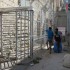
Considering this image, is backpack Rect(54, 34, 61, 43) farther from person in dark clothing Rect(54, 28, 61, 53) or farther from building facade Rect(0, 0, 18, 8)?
building facade Rect(0, 0, 18, 8)

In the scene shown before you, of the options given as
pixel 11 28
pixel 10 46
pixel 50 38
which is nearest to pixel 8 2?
pixel 11 28

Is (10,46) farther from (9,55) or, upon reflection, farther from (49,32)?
(49,32)

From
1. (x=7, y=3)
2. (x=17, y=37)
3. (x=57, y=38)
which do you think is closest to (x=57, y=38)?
(x=57, y=38)

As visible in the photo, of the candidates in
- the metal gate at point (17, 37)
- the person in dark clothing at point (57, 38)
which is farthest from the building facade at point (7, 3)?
the person in dark clothing at point (57, 38)

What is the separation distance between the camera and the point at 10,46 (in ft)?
42.4

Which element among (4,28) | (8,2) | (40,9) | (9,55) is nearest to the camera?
(9,55)

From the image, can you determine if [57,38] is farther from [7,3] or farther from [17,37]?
[17,37]

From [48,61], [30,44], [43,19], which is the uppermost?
[43,19]

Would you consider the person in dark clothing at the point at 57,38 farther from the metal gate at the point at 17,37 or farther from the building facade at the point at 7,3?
→ the metal gate at the point at 17,37

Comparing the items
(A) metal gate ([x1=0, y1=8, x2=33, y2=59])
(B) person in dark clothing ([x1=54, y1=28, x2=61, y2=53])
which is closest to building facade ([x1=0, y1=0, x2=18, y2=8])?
(A) metal gate ([x1=0, y1=8, x2=33, y2=59])

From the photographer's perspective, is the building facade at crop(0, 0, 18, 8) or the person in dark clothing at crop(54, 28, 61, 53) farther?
the person in dark clothing at crop(54, 28, 61, 53)

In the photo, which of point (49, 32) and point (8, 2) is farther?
point (49, 32)

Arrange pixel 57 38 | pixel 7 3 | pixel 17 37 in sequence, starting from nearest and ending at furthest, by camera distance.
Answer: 1. pixel 17 37
2. pixel 7 3
3. pixel 57 38

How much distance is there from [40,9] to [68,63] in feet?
34.9
